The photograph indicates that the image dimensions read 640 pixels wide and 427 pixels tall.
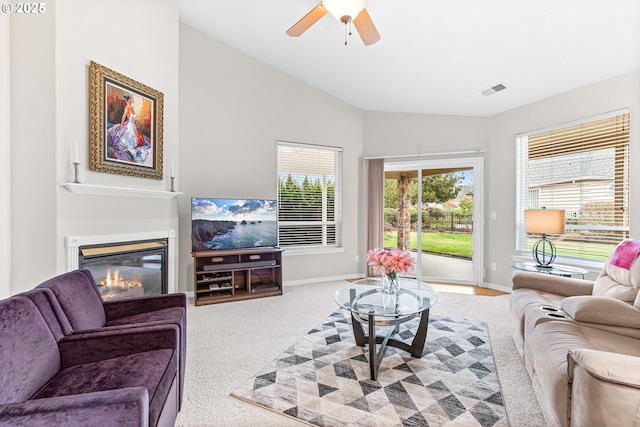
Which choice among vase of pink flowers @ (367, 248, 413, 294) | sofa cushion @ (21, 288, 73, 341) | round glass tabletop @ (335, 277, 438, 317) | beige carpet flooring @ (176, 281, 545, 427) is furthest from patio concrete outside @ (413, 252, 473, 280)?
sofa cushion @ (21, 288, 73, 341)

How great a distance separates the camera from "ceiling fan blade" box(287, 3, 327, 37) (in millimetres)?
2307

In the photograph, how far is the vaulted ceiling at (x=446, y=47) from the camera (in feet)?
8.36

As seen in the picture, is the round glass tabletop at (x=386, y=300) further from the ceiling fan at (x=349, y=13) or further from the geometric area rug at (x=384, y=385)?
the ceiling fan at (x=349, y=13)

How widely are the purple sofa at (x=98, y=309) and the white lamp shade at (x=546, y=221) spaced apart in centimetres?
349

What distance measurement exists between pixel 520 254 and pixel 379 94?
3.10 metres

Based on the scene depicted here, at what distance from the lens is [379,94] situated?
444 centimetres

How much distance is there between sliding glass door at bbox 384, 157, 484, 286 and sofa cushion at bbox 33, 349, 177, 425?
4.13 metres

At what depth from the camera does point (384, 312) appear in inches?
85.0

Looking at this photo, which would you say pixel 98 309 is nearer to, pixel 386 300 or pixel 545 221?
pixel 386 300

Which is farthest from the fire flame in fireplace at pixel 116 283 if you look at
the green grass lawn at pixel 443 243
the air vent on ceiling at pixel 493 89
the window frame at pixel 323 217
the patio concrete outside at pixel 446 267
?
the air vent on ceiling at pixel 493 89

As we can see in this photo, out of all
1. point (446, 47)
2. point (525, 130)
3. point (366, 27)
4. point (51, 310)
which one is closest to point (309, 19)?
point (366, 27)

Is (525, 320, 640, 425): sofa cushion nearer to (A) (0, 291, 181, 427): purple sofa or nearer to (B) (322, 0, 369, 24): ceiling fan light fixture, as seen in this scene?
(A) (0, 291, 181, 427): purple sofa

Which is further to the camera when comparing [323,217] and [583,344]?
[323,217]

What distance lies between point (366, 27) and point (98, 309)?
277cm
